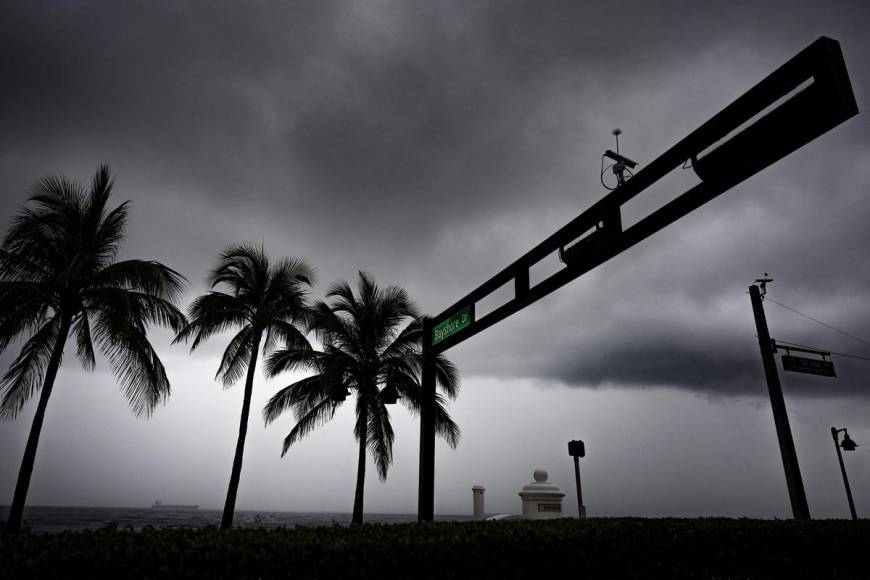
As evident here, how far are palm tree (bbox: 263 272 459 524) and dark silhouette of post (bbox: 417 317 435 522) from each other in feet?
27.6


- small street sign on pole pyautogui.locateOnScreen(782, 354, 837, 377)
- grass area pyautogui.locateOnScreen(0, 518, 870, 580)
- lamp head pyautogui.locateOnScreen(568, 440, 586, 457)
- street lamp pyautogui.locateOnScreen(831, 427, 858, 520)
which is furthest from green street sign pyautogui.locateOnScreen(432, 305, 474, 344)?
street lamp pyautogui.locateOnScreen(831, 427, 858, 520)

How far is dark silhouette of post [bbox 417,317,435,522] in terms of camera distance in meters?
9.64

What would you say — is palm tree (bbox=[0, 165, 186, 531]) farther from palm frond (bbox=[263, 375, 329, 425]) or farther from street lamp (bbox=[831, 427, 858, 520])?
street lamp (bbox=[831, 427, 858, 520])

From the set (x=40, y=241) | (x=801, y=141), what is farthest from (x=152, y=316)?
(x=801, y=141)

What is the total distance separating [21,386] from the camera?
12.6 metres

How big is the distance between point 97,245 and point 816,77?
1541 centimetres

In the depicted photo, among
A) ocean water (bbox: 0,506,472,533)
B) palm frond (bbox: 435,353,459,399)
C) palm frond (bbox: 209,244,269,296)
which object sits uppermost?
palm frond (bbox: 209,244,269,296)

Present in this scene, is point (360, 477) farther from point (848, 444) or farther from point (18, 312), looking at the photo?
point (848, 444)

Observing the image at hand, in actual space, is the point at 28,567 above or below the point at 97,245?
below

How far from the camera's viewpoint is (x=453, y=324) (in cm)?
979

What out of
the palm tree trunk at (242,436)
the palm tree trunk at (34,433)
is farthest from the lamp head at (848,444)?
the palm tree trunk at (34,433)

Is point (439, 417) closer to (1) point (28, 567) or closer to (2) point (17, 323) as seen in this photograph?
(2) point (17, 323)

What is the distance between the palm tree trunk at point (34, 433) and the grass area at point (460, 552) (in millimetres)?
9904

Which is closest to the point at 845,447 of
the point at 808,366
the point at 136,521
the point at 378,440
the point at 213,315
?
the point at 808,366
